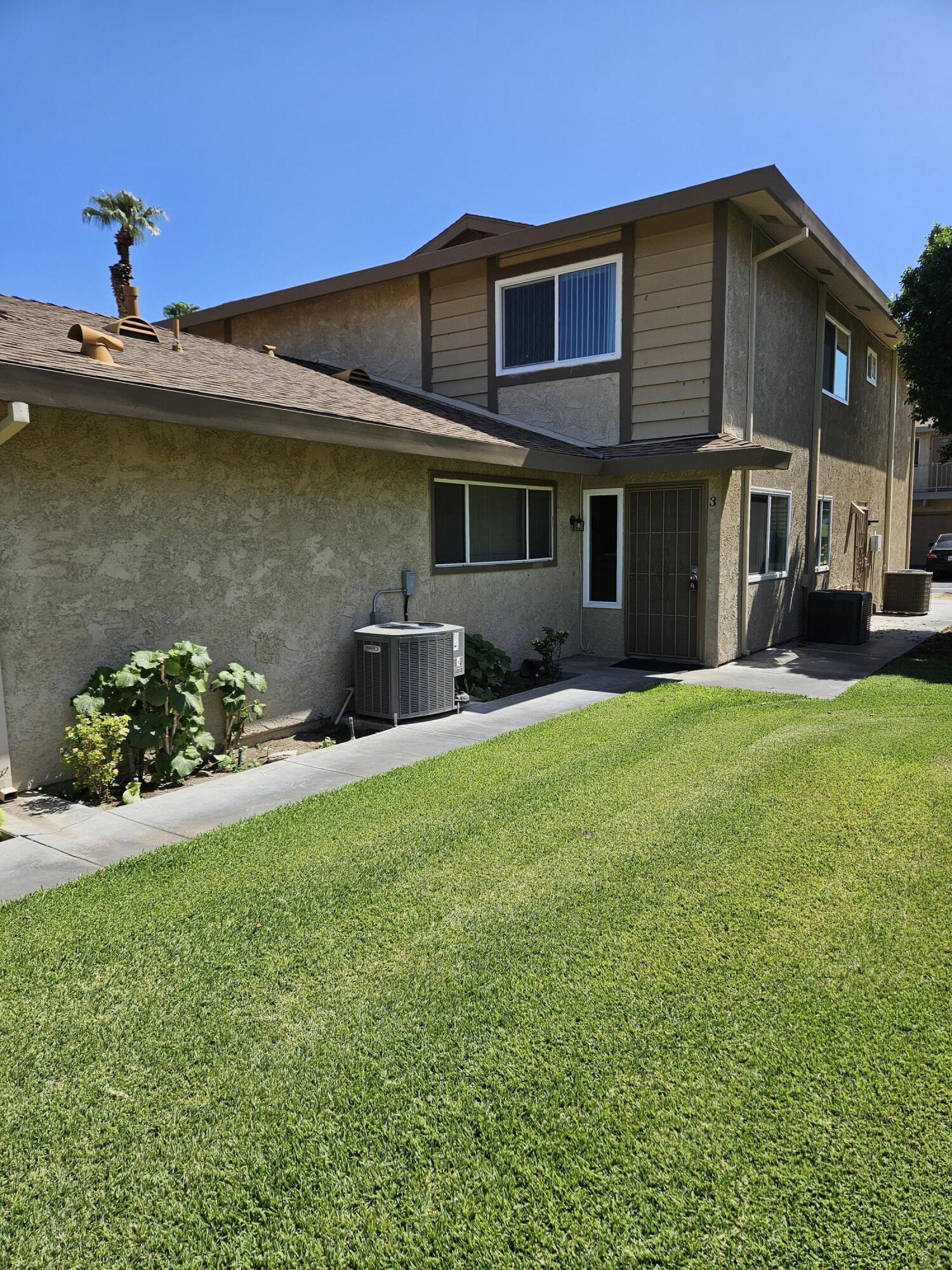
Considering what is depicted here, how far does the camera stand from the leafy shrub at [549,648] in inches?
399

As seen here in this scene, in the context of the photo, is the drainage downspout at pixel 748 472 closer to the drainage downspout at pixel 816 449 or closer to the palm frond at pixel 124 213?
the drainage downspout at pixel 816 449

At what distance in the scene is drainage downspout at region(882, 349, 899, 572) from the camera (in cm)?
1841

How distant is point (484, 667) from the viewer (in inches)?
364

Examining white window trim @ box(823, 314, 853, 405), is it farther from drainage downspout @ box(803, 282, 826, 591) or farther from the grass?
the grass

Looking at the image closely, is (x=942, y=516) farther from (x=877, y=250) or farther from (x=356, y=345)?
(x=356, y=345)

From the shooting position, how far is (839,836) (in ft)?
15.2

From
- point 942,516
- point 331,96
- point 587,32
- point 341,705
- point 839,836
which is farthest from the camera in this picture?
point 942,516

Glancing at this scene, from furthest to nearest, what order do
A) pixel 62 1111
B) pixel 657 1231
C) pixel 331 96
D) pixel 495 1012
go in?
pixel 331 96
pixel 495 1012
pixel 62 1111
pixel 657 1231

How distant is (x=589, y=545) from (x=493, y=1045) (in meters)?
9.26

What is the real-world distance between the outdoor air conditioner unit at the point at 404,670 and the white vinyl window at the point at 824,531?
840 cm

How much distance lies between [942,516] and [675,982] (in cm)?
3524

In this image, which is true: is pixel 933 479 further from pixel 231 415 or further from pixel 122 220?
pixel 231 415

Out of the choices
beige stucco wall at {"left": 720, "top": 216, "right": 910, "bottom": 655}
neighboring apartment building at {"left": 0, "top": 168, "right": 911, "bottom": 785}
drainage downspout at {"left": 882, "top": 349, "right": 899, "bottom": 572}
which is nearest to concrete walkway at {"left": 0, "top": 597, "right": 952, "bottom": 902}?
neighboring apartment building at {"left": 0, "top": 168, "right": 911, "bottom": 785}

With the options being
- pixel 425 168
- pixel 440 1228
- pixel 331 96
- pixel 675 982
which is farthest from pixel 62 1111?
pixel 425 168
